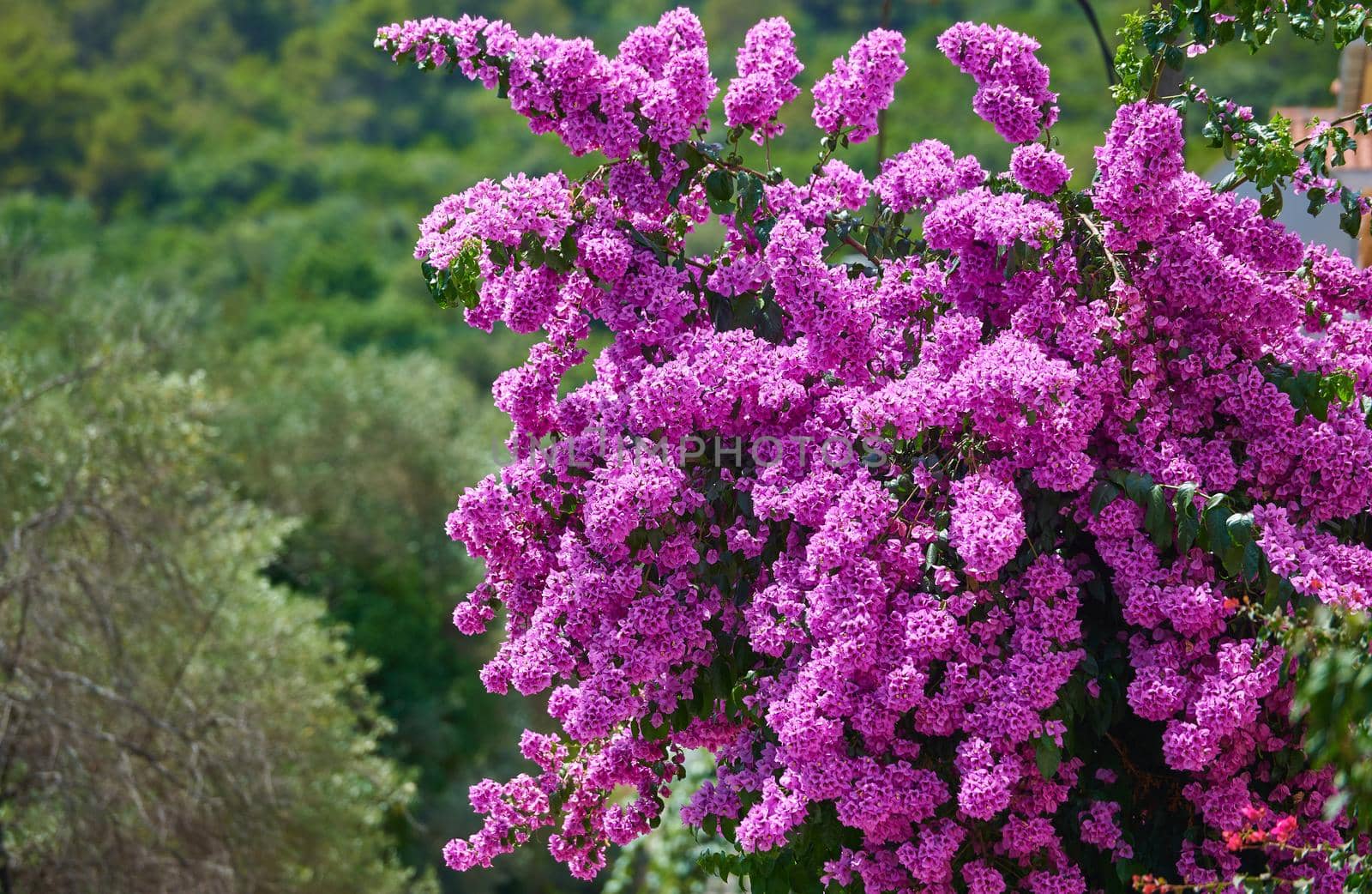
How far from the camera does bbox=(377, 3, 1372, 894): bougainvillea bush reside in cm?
415

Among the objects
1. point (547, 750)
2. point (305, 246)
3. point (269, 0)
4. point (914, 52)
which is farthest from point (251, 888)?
point (269, 0)

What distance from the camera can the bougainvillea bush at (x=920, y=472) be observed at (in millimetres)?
4148

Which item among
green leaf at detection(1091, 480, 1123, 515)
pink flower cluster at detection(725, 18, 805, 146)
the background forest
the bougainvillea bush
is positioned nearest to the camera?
the bougainvillea bush

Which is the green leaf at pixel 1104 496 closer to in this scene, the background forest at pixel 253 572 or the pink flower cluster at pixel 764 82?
Answer: the pink flower cluster at pixel 764 82

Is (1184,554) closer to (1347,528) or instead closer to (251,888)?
(1347,528)

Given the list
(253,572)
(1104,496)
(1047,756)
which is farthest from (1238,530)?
(253,572)

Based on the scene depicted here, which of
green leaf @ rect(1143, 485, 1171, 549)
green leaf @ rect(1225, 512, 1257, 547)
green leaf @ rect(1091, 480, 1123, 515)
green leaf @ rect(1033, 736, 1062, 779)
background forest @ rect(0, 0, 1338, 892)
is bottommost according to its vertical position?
green leaf @ rect(1033, 736, 1062, 779)

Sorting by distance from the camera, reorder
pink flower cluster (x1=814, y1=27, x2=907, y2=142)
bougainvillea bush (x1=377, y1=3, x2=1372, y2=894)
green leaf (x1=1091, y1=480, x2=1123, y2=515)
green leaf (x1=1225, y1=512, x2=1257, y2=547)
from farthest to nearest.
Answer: pink flower cluster (x1=814, y1=27, x2=907, y2=142) < green leaf (x1=1091, y1=480, x2=1123, y2=515) < bougainvillea bush (x1=377, y1=3, x2=1372, y2=894) < green leaf (x1=1225, y1=512, x2=1257, y2=547)

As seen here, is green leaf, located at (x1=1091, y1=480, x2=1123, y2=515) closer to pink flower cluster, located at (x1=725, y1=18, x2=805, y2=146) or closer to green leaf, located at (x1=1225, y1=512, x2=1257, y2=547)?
green leaf, located at (x1=1225, y1=512, x2=1257, y2=547)

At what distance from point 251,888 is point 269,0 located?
3397 inches

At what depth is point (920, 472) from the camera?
4324 mm

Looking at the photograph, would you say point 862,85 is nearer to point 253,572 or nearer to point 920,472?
point 920,472

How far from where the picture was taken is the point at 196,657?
1266 cm

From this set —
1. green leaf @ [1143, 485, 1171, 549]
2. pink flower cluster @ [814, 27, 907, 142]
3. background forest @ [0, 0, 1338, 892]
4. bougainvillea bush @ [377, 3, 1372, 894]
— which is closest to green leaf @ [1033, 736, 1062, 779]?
bougainvillea bush @ [377, 3, 1372, 894]
